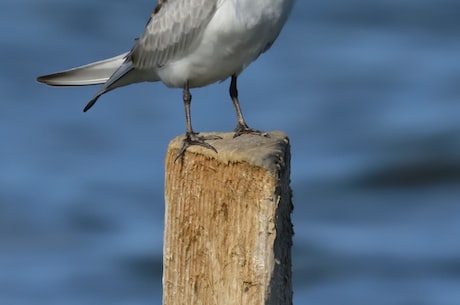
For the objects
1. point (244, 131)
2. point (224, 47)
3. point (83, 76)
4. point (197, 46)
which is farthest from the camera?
point (83, 76)

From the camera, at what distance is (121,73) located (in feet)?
26.5

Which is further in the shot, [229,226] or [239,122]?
[239,122]

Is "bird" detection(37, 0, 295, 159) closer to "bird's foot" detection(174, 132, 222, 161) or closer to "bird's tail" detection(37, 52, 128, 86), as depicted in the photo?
"bird's tail" detection(37, 52, 128, 86)

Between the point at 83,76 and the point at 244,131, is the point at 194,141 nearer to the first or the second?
the point at 244,131

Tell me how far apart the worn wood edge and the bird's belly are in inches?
56.2

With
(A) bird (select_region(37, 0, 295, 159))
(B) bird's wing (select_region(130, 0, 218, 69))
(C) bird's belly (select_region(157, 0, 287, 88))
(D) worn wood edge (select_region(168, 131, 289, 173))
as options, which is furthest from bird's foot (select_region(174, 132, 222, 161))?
(B) bird's wing (select_region(130, 0, 218, 69))

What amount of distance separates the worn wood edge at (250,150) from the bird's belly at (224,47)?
143cm

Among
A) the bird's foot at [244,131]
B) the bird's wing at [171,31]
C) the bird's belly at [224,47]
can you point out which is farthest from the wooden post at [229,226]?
the bird's wing at [171,31]

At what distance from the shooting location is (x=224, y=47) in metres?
7.36

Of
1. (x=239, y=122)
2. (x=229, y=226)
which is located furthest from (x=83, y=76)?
(x=229, y=226)

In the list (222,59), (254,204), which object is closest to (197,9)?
(222,59)

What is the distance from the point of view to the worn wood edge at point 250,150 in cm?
537

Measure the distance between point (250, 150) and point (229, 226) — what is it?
0.37 metres

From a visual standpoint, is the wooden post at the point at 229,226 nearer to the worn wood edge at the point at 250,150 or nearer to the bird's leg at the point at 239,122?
the worn wood edge at the point at 250,150
